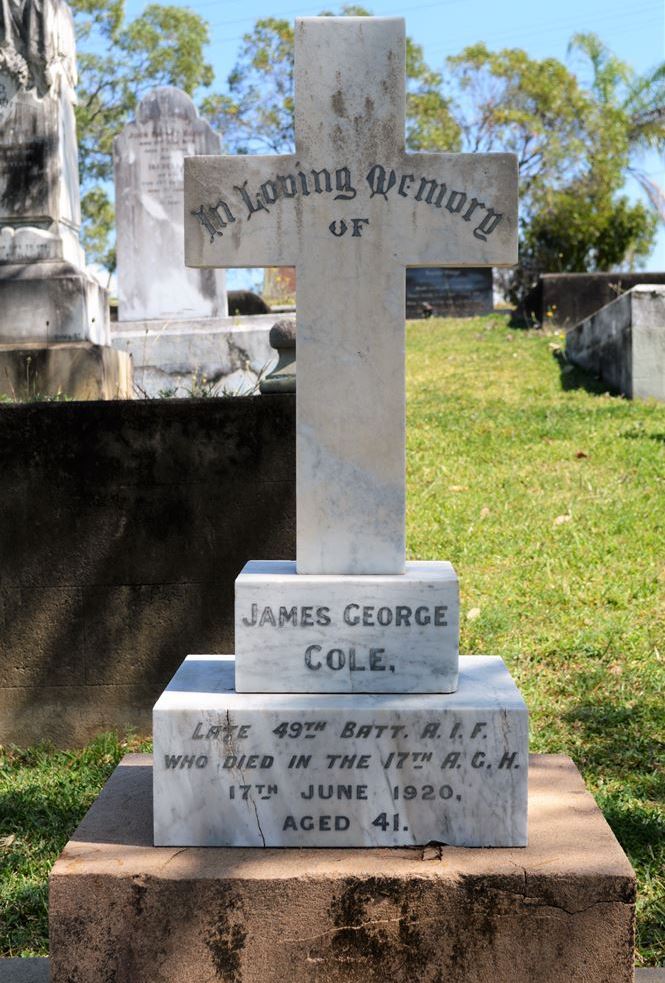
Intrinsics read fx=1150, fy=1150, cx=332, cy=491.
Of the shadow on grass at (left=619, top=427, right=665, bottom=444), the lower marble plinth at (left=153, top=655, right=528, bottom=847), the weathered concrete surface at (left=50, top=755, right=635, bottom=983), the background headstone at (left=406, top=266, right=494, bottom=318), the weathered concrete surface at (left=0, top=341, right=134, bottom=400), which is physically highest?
the background headstone at (left=406, top=266, right=494, bottom=318)

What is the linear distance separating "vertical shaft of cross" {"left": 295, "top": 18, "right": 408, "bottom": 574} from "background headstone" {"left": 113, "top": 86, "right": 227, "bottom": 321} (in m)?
8.38

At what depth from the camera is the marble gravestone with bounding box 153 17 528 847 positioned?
2.80 metres

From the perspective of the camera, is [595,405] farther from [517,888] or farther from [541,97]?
[541,97]

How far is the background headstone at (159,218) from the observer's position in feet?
37.0

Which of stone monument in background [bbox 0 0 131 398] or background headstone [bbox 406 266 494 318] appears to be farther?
background headstone [bbox 406 266 494 318]

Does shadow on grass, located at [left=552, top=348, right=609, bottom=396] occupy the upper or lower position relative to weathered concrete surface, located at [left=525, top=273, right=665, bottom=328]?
lower

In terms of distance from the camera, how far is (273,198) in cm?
296

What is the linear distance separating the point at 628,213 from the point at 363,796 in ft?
81.8

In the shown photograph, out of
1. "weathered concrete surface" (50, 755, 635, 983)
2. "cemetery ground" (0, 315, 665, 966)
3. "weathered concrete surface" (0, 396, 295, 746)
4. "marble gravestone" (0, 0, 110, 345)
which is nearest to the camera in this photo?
"weathered concrete surface" (50, 755, 635, 983)

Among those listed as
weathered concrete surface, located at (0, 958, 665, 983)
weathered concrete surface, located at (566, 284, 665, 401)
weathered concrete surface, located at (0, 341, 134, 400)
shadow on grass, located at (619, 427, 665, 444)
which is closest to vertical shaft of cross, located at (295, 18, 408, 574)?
weathered concrete surface, located at (0, 958, 665, 983)

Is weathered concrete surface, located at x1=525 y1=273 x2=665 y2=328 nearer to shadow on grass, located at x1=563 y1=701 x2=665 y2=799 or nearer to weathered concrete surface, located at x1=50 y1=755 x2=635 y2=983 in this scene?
shadow on grass, located at x1=563 y1=701 x2=665 y2=799

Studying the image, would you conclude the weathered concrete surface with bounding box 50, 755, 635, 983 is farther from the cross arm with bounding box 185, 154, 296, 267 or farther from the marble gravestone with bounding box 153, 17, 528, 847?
the cross arm with bounding box 185, 154, 296, 267

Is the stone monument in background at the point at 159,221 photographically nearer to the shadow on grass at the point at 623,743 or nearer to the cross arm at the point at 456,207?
the shadow on grass at the point at 623,743

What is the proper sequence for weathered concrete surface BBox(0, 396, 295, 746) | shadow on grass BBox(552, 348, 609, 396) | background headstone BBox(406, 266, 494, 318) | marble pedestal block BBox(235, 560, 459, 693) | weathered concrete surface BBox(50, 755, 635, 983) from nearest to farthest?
weathered concrete surface BBox(50, 755, 635, 983) → marble pedestal block BBox(235, 560, 459, 693) → weathered concrete surface BBox(0, 396, 295, 746) → shadow on grass BBox(552, 348, 609, 396) → background headstone BBox(406, 266, 494, 318)
